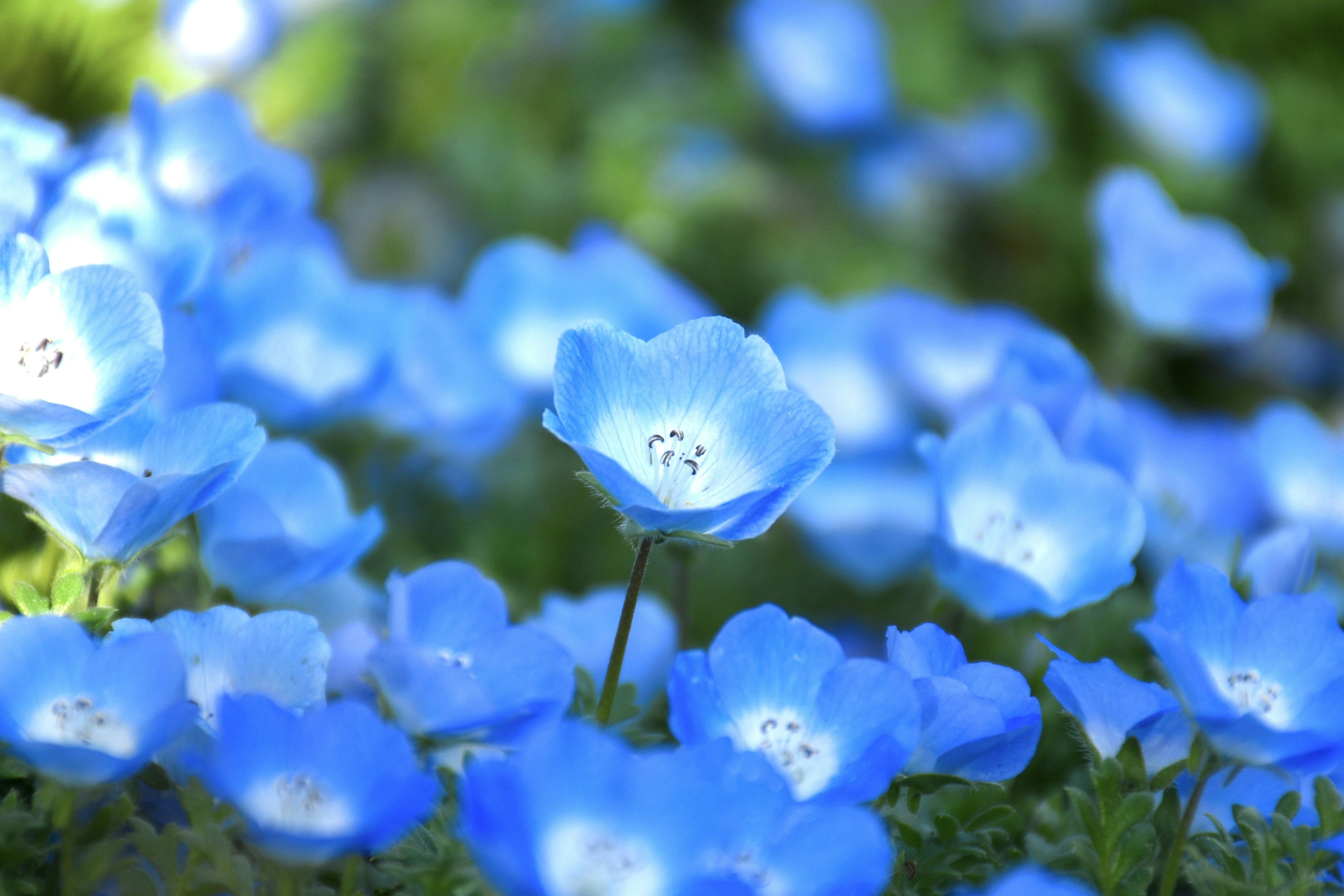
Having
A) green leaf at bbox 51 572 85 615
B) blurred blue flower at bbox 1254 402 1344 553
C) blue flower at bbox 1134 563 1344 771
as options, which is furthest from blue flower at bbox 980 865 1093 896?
blurred blue flower at bbox 1254 402 1344 553

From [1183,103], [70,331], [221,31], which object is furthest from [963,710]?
[1183,103]

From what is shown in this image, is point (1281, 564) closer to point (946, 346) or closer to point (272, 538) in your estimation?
point (946, 346)

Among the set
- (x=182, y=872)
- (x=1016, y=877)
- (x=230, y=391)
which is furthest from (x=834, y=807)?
(x=230, y=391)

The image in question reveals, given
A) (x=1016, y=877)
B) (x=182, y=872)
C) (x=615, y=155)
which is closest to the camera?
(x=1016, y=877)

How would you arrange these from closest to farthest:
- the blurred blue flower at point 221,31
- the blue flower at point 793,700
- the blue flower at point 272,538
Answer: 1. the blue flower at point 793,700
2. the blue flower at point 272,538
3. the blurred blue flower at point 221,31

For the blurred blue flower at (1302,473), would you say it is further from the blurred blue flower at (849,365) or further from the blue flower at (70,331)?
the blue flower at (70,331)

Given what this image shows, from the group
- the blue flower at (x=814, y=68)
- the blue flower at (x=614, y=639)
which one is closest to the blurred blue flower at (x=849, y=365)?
the blue flower at (x=614, y=639)

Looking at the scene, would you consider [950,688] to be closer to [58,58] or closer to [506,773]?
[506,773]
